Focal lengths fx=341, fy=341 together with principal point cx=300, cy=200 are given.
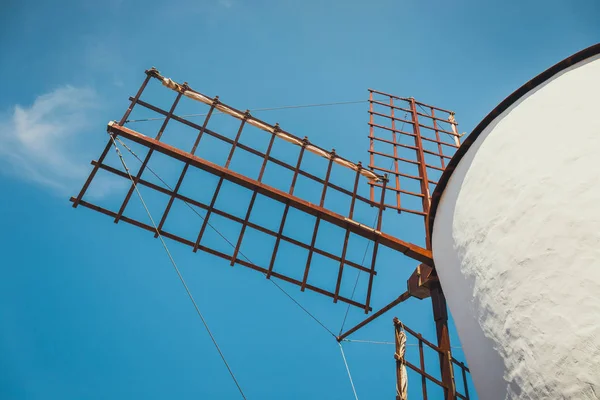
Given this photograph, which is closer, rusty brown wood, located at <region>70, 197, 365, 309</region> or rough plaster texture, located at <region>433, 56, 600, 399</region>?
rough plaster texture, located at <region>433, 56, 600, 399</region>

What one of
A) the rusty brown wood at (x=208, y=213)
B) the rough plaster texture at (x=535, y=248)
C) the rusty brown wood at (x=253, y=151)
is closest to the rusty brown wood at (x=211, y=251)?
the rusty brown wood at (x=208, y=213)

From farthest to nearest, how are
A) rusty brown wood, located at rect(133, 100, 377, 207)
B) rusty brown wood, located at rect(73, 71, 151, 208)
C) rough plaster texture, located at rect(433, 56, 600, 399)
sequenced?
rusty brown wood, located at rect(133, 100, 377, 207) < rusty brown wood, located at rect(73, 71, 151, 208) < rough plaster texture, located at rect(433, 56, 600, 399)

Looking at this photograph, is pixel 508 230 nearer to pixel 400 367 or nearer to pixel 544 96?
pixel 544 96

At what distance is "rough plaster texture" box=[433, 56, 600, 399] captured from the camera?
2.01 m

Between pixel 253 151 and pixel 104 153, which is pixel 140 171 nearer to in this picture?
pixel 104 153

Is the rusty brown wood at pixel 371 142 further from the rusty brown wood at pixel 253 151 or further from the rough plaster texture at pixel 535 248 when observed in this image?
the rough plaster texture at pixel 535 248

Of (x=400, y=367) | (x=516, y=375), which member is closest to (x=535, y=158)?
(x=516, y=375)

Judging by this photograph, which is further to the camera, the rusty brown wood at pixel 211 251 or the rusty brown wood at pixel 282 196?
the rusty brown wood at pixel 282 196

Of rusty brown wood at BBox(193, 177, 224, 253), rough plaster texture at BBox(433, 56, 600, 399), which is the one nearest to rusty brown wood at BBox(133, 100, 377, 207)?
rusty brown wood at BBox(193, 177, 224, 253)

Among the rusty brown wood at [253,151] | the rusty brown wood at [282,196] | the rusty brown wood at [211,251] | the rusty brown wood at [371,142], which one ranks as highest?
the rusty brown wood at [371,142]

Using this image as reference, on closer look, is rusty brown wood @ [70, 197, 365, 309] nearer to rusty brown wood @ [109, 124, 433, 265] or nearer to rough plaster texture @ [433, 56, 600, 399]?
rusty brown wood @ [109, 124, 433, 265]

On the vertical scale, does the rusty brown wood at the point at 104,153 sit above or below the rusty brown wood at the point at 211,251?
A: above

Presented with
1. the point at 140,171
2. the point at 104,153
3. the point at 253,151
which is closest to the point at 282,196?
the point at 253,151

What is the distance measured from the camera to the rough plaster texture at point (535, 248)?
79.2 inches
